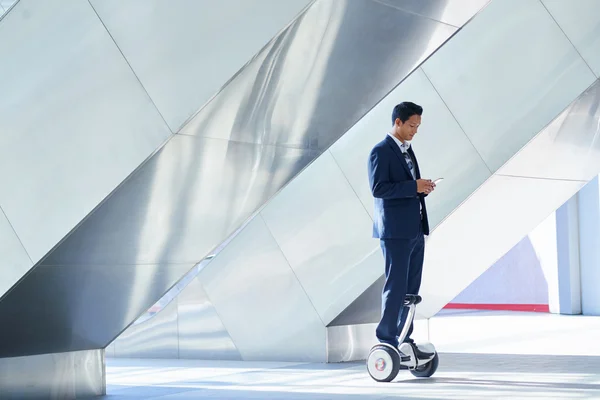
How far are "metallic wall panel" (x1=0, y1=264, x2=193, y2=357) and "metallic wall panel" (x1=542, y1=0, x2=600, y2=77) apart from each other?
14.2 ft

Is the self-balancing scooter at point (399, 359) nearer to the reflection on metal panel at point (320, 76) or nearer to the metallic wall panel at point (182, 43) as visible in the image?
the reflection on metal panel at point (320, 76)

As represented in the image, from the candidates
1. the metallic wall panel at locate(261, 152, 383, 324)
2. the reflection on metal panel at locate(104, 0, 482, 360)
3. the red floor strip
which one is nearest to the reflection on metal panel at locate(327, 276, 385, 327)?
the metallic wall panel at locate(261, 152, 383, 324)

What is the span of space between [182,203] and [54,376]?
1.81m

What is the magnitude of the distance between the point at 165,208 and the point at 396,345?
2.21 meters

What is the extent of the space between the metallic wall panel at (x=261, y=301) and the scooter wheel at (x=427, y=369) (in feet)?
6.93

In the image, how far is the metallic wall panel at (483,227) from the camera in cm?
923

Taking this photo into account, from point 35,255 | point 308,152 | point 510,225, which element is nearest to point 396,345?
point 308,152

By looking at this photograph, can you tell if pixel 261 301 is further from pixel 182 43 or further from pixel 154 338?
pixel 182 43

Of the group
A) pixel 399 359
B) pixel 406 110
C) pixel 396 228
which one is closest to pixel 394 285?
pixel 396 228

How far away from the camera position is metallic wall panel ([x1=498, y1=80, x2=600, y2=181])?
28.6 feet

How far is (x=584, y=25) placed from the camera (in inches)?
328

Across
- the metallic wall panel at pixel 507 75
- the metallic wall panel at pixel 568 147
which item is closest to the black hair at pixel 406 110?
the metallic wall panel at pixel 507 75

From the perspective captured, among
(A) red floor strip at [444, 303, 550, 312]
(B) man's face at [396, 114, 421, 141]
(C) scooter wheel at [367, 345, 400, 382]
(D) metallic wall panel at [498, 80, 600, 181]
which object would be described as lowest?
(C) scooter wheel at [367, 345, 400, 382]

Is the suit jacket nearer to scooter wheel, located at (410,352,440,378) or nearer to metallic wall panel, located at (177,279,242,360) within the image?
scooter wheel, located at (410,352,440,378)
